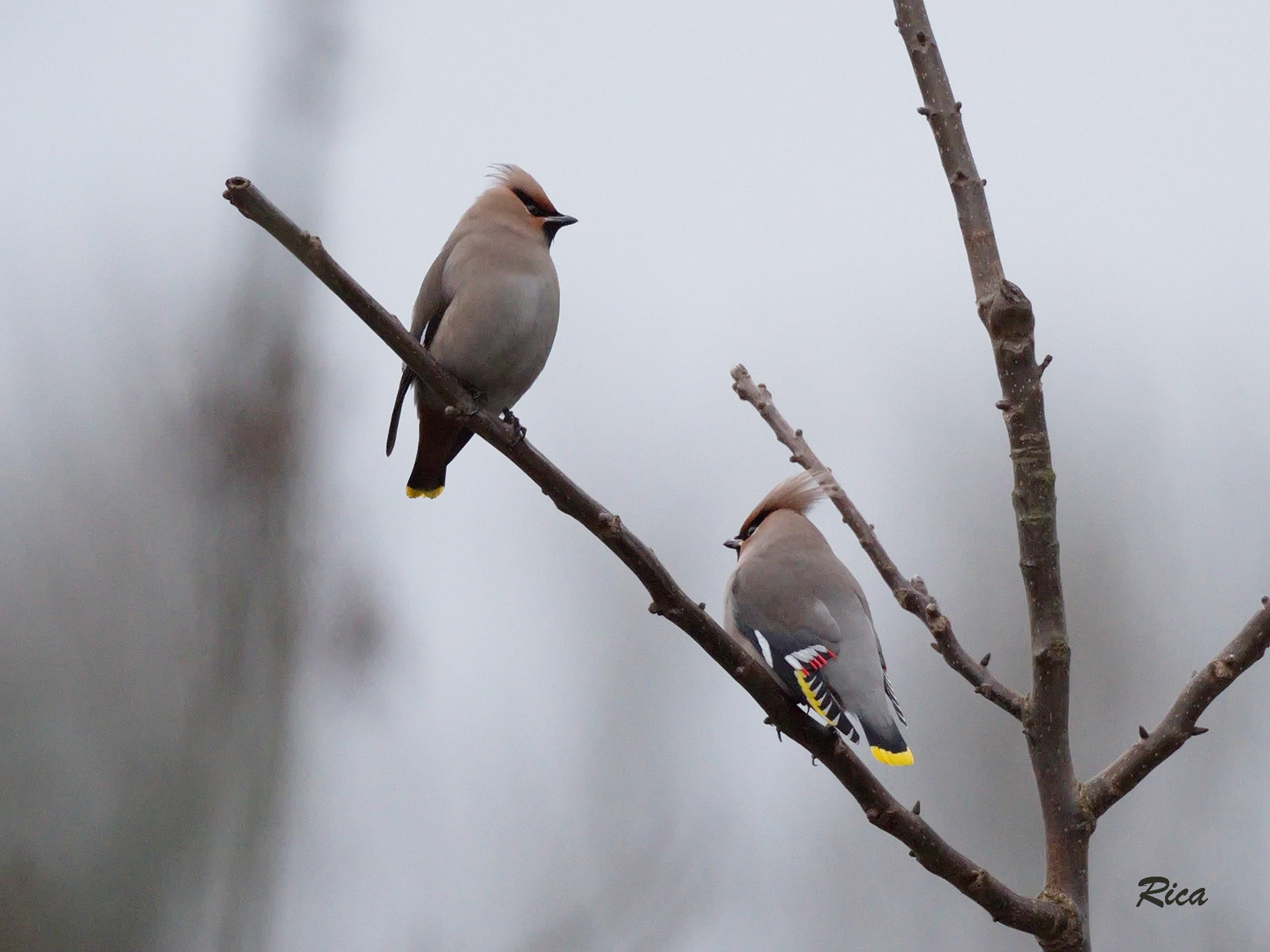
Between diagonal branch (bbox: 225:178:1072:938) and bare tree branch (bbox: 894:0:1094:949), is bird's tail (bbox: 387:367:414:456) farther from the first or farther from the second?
bare tree branch (bbox: 894:0:1094:949)

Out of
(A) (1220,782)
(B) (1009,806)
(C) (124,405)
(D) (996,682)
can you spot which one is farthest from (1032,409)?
(B) (1009,806)

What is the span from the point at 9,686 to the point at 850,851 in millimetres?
4107

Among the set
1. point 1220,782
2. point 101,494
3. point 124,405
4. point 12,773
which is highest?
point 124,405

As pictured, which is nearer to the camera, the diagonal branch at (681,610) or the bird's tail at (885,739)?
the diagonal branch at (681,610)

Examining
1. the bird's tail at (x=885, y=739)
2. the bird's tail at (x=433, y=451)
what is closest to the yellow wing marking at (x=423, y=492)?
the bird's tail at (x=433, y=451)

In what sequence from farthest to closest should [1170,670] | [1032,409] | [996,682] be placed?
[1170,670]
[996,682]
[1032,409]

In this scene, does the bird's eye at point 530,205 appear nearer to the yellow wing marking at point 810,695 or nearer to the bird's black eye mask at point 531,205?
the bird's black eye mask at point 531,205

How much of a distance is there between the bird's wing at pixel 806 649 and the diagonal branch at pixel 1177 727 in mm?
636

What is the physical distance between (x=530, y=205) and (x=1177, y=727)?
2323 millimetres

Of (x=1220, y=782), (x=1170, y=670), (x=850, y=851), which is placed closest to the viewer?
(x=1220, y=782)

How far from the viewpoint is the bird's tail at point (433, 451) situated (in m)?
3.30

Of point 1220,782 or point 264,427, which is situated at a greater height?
point 264,427

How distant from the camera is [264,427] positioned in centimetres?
127

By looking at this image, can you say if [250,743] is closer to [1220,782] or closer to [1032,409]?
[1032,409]
